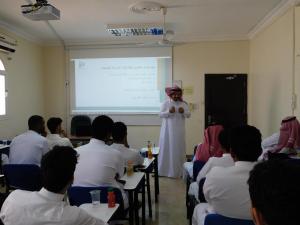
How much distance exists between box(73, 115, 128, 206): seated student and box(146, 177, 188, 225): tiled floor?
130 centimetres

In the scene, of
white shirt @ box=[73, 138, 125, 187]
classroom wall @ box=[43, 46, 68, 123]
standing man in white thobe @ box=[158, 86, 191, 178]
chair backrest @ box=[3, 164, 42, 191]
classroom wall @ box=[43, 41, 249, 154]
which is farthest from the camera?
classroom wall @ box=[43, 46, 68, 123]

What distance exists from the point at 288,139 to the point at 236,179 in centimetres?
190

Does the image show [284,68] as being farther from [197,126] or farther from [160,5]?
[197,126]

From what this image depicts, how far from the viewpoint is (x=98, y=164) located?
2521 mm

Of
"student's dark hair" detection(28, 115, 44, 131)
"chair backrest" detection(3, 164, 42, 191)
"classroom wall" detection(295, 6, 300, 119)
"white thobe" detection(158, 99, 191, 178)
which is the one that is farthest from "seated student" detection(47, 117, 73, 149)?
"classroom wall" detection(295, 6, 300, 119)

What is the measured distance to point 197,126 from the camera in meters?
7.16

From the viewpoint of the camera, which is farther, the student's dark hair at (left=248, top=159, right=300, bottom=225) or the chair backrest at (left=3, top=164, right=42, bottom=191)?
the chair backrest at (left=3, top=164, right=42, bottom=191)

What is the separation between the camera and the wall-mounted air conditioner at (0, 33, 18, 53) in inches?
216

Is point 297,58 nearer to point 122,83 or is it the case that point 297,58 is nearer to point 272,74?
point 272,74

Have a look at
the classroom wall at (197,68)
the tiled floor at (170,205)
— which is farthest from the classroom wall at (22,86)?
the tiled floor at (170,205)

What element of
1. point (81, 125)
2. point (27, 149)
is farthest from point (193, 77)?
point (27, 149)

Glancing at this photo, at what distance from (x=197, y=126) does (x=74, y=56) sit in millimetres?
3375

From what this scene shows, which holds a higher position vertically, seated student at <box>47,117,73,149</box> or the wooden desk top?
seated student at <box>47,117,73,149</box>

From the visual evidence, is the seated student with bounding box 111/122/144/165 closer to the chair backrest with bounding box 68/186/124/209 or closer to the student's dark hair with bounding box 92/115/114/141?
the student's dark hair with bounding box 92/115/114/141
